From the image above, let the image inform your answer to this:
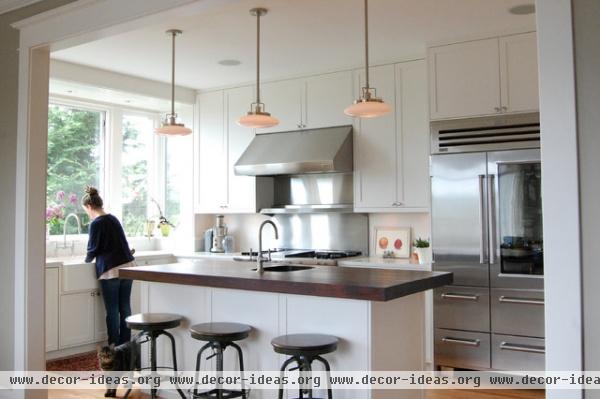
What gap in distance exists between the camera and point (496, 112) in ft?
14.8

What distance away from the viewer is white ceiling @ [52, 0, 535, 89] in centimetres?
396

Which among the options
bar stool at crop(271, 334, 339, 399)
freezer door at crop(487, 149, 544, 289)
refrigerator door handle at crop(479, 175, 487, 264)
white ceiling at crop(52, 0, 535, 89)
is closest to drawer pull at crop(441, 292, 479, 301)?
freezer door at crop(487, 149, 544, 289)

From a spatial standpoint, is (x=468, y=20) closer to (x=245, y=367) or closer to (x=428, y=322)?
(x=428, y=322)

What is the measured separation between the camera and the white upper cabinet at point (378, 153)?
5254 millimetres

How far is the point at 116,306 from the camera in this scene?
5145 millimetres

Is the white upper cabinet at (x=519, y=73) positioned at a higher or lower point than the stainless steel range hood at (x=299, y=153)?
higher

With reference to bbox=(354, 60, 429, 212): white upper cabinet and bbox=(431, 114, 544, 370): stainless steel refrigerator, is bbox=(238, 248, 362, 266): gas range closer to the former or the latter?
bbox=(354, 60, 429, 212): white upper cabinet

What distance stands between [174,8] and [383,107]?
131 cm

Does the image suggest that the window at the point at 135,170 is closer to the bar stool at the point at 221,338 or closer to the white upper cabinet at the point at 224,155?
the white upper cabinet at the point at 224,155

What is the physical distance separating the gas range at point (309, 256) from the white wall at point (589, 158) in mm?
3383

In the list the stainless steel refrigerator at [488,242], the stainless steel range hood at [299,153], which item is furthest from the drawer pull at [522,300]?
the stainless steel range hood at [299,153]

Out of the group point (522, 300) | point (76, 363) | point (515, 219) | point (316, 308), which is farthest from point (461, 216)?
point (76, 363)

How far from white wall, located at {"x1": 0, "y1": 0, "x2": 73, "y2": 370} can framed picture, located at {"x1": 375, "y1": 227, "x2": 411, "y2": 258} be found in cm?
326

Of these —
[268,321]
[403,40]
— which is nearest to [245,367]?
[268,321]
